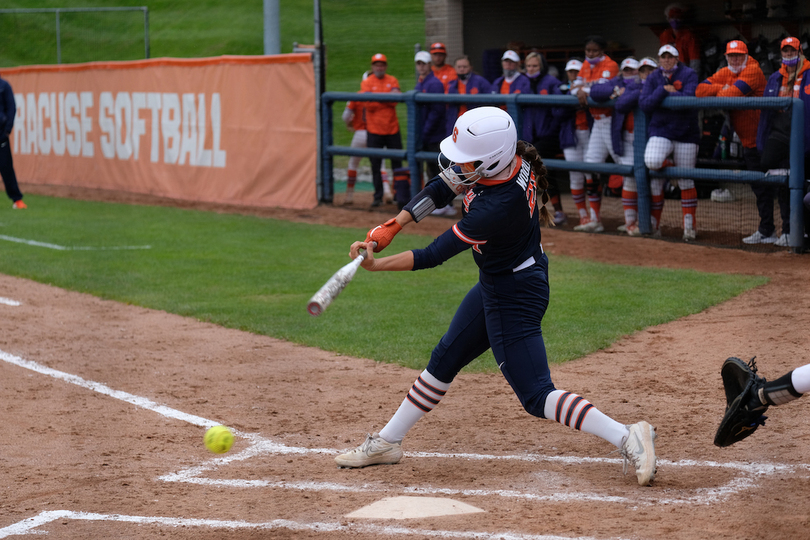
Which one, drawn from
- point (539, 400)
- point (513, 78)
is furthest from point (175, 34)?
point (539, 400)

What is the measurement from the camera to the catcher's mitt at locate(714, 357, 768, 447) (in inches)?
155

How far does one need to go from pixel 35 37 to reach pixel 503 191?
28.9m

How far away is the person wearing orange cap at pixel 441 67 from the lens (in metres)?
13.0

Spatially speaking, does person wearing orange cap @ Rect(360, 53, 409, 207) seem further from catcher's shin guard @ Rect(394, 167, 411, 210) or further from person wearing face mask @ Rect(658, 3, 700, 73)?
person wearing face mask @ Rect(658, 3, 700, 73)

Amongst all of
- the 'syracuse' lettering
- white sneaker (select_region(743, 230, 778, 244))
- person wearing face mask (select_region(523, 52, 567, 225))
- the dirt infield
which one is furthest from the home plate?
the 'syracuse' lettering

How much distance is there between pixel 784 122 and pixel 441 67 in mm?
5418

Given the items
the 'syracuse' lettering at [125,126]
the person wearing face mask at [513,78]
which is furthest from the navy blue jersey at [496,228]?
the 'syracuse' lettering at [125,126]

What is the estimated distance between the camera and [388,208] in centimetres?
1350

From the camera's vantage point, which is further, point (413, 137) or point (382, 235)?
point (413, 137)

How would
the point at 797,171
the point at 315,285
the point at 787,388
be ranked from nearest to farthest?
the point at 787,388
the point at 315,285
the point at 797,171

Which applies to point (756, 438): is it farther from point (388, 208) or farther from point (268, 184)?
point (268, 184)

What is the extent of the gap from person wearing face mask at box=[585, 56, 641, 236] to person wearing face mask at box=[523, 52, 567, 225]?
2.95ft

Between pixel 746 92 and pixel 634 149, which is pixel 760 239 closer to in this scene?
pixel 746 92

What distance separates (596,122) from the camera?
10812 millimetres
